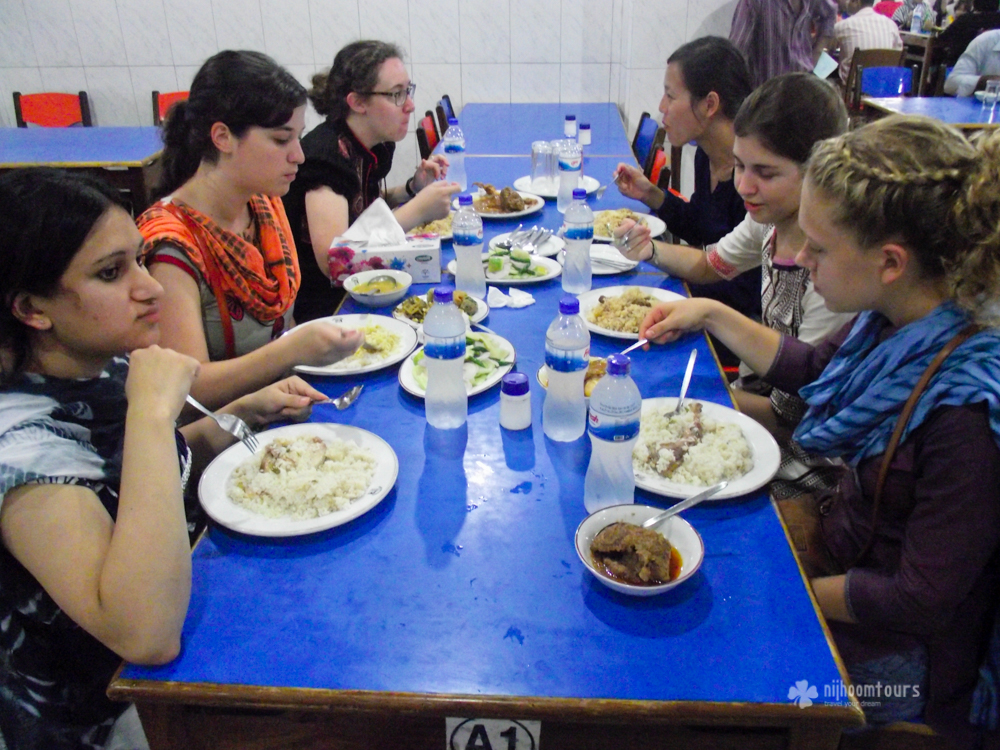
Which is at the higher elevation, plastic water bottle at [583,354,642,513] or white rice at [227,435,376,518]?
plastic water bottle at [583,354,642,513]

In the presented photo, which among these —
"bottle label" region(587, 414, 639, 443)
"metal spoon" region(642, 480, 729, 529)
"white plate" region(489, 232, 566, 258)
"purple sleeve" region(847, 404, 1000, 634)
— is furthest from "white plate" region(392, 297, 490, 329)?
"purple sleeve" region(847, 404, 1000, 634)

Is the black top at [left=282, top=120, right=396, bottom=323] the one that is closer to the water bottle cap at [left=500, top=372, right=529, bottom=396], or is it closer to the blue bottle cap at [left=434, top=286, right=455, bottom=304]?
the blue bottle cap at [left=434, top=286, right=455, bottom=304]

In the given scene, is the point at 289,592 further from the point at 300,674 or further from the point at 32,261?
the point at 32,261

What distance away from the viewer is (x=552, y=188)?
3338 millimetres

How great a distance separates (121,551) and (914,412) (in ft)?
4.14

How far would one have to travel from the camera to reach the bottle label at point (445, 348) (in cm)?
148

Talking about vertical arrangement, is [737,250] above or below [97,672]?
above

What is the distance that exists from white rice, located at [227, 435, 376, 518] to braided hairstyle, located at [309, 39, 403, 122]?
1776 mm

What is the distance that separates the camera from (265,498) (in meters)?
1.28

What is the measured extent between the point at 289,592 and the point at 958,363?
1.14 metres

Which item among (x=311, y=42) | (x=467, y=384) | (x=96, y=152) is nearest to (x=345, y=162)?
(x=467, y=384)

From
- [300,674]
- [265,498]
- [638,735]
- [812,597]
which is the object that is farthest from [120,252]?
[812,597]

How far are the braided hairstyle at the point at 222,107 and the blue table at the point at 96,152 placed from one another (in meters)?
2.29

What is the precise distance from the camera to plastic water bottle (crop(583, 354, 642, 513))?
48.4 inches
